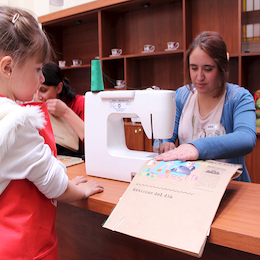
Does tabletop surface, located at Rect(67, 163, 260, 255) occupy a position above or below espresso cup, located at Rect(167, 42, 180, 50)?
below

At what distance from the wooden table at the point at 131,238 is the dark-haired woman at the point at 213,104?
0.27 m

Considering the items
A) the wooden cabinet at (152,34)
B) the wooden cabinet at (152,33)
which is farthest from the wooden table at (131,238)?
the wooden cabinet at (152,33)

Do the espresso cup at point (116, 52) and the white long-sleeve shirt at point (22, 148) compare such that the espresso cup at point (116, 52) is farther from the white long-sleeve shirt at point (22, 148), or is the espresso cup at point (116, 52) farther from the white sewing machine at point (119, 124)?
the white long-sleeve shirt at point (22, 148)

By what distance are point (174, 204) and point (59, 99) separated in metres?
1.22

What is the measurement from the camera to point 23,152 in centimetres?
65

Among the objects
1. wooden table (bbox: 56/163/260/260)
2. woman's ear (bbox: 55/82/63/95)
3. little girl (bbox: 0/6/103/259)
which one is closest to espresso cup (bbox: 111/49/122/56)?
woman's ear (bbox: 55/82/63/95)

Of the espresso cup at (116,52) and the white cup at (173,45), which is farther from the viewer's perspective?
the espresso cup at (116,52)

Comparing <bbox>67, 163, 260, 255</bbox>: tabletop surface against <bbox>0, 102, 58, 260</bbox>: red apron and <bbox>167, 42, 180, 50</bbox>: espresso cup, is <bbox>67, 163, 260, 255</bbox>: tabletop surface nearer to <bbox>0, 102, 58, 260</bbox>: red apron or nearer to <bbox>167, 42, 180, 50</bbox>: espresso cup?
<bbox>0, 102, 58, 260</bbox>: red apron

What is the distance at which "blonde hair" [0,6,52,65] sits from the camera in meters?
0.65

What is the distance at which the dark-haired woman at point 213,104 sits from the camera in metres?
1.16

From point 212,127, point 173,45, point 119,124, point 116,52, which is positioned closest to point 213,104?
point 212,127

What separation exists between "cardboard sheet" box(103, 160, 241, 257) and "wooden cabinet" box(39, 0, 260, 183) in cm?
184

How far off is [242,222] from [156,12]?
9.02ft

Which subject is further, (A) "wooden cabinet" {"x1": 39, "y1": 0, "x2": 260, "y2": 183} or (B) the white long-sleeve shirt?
(A) "wooden cabinet" {"x1": 39, "y1": 0, "x2": 260, "y2": 183}
